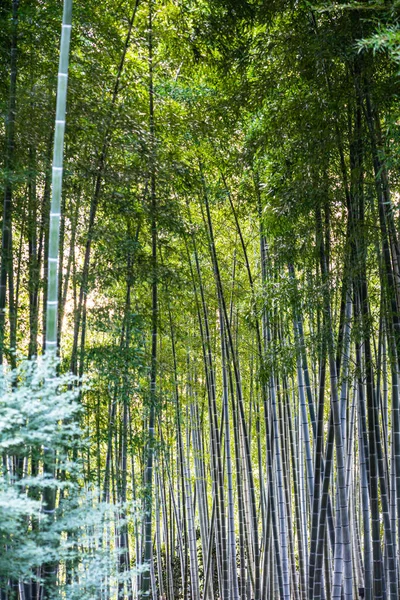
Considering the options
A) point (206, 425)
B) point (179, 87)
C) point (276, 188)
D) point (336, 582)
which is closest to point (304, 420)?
point (336, 582)

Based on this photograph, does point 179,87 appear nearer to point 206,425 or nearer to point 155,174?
point 155,174

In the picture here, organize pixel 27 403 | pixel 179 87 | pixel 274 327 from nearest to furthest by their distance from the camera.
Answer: pixel 27 403
pixel 179 87
pixel 274 327

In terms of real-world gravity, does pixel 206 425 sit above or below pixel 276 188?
below

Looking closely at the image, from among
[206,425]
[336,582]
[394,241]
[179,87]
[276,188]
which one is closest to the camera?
[394,241]

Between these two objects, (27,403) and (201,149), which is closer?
(27,403)

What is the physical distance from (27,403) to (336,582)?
3.17 meters

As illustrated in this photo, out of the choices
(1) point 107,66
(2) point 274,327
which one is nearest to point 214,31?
(1) point 107,66

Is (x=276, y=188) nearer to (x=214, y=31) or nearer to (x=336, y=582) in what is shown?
(x=214, y=31)

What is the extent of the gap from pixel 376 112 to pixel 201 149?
2102 millimetres

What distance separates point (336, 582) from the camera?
14.7 feet

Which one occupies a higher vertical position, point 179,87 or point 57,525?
point 179,87

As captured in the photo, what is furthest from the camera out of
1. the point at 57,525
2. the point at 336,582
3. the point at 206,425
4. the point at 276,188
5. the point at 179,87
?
the point at 206,425

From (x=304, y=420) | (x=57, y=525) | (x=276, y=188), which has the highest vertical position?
(x=276, y=188)

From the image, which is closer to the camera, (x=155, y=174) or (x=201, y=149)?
(x=155, y=174)
